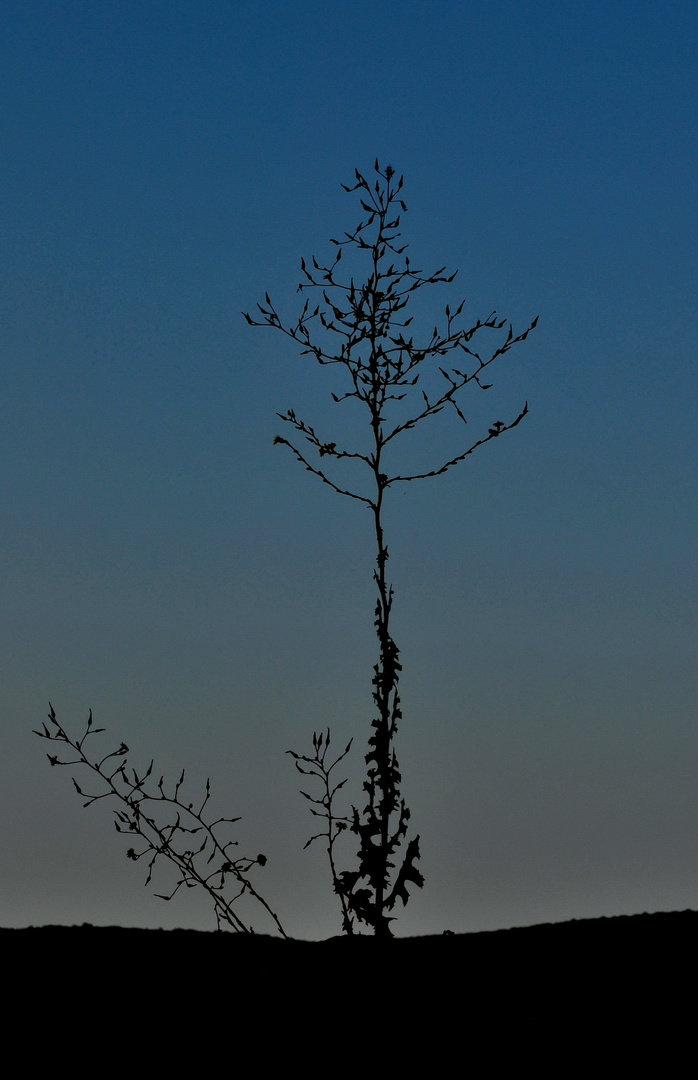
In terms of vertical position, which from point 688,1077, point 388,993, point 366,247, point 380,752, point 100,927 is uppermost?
point 366,247

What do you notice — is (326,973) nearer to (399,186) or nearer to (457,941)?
(457,941)

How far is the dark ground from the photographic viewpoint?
563 cm

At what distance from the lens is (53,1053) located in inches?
220

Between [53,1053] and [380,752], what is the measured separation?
93.5 inches

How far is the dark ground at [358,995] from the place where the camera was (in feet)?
18.5

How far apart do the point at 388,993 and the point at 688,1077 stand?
1.61m

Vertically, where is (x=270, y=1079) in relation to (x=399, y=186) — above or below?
below

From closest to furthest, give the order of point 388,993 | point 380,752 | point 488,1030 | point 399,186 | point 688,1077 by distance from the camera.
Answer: point 688,1077, point 488,1030, point 388,993, point 380,752, point 399,186

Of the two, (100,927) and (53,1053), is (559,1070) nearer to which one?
(53,1053)

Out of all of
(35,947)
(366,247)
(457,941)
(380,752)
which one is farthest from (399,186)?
(35,947)

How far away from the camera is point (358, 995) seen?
6195mm

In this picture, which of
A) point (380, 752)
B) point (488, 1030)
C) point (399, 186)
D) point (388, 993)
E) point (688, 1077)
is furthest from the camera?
point (399, 186)

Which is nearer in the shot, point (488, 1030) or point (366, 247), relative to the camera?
point (488, 1030)

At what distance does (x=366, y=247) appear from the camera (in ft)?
24.8
